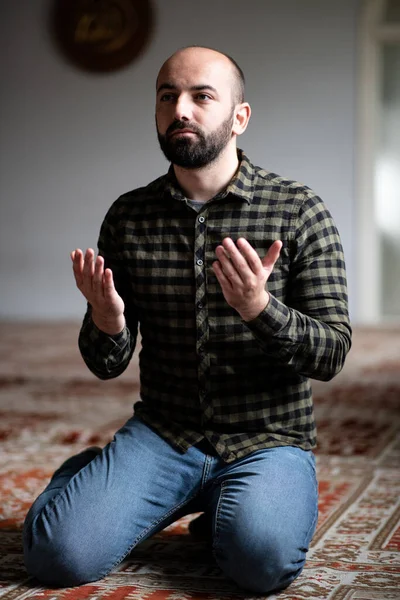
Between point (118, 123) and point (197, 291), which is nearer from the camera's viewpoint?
point (197, 291)

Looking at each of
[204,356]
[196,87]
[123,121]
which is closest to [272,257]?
[204,356]

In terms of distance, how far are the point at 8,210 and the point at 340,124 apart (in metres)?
3.34

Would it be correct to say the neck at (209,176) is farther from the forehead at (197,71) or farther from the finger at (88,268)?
the finger at (88,268)

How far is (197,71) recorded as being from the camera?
204 cm

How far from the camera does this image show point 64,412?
425 centimetres

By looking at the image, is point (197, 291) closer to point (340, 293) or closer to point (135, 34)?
point (340, 293)

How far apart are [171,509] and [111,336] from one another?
1.36 ft

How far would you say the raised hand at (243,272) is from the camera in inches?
69.0

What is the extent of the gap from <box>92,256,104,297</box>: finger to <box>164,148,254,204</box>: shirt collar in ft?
1.01

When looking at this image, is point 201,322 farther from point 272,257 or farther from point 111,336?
point 272,257

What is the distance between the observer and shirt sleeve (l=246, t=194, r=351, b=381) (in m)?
1.90

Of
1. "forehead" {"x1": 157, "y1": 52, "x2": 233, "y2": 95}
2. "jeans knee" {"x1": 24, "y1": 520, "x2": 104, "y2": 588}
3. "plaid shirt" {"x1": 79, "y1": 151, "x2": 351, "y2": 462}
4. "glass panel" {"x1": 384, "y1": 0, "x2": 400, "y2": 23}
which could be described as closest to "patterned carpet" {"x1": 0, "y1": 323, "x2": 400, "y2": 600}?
"jeans knee" {"x1": 24, "y1": 520, "x2": 104, "y2": 588}

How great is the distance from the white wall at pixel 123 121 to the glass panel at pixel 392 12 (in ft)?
1.00

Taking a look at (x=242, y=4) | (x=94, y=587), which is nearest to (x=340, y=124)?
(x=242, y=4)
